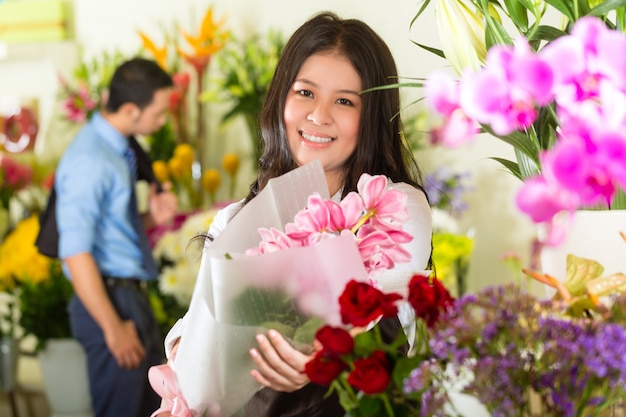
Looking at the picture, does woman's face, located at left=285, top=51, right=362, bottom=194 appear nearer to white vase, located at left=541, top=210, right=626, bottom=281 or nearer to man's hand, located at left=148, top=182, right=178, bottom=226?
white vase, located at left=541, top=210, right=626, bottom=281

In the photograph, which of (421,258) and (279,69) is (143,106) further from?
(421,258)

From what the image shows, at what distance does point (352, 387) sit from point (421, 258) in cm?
54

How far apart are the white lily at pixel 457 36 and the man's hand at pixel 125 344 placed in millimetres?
2090

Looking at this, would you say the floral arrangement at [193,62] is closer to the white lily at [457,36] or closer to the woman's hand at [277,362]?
the white lily at [457,36]

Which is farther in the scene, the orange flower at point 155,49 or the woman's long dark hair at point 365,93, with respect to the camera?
the orange flower at point 155,49

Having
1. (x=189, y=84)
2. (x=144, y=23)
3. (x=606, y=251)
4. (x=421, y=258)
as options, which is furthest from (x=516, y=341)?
(x=144, y=23)

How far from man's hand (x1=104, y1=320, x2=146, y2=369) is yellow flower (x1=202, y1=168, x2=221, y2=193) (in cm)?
74

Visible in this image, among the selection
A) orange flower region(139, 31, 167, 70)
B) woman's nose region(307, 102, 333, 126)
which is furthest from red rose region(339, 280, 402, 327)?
orange flower region(139, 31, 167, 70)

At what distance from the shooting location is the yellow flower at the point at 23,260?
11.5 feet

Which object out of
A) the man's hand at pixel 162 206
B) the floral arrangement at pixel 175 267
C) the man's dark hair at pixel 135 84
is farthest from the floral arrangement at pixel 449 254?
the man's dark hair at pixel 135 84

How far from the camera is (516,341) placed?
0.69 m

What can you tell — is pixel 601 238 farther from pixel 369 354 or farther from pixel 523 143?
pixel 369 354

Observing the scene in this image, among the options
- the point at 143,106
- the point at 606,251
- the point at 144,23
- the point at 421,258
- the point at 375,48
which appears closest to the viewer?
the point at 606,251

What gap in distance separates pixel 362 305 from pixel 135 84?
2449mm
